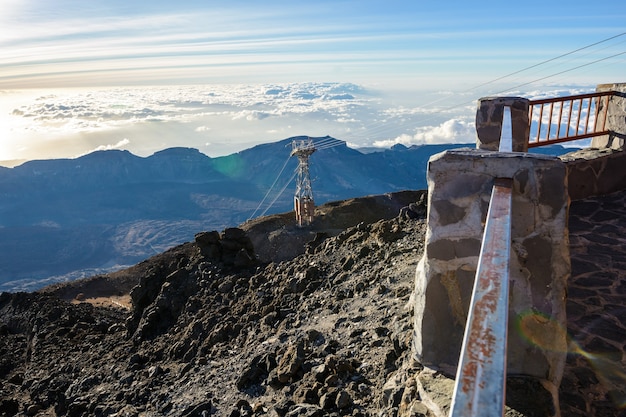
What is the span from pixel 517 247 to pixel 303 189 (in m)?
39.2

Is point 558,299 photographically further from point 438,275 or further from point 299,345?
point 299,345

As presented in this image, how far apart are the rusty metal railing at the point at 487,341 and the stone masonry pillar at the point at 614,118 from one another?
7278 millimetres

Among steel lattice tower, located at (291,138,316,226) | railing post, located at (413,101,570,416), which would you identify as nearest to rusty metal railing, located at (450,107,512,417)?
railing post, located at (413,101,570,416)

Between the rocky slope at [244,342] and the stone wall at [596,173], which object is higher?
Result: the stone wall at [596,173]

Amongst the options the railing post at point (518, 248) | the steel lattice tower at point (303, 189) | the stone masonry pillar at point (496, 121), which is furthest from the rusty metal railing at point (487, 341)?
the steel lattice tower at point (303, 189)

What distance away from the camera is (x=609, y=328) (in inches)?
175

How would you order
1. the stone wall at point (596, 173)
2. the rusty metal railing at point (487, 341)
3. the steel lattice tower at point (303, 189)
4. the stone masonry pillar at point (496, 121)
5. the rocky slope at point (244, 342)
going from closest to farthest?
the rusty metal railing at point (487, 341) → the rocky slope at point (244, 342) → the stone masonry pillar at point (496, 121) → the stone wall at point (596, 173) → the steel lattice tower at point (303, 189)

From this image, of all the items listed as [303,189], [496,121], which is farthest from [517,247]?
[303,189]

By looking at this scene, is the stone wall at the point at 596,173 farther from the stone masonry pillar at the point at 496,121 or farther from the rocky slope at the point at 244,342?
the rocky slope at the point at 244,342

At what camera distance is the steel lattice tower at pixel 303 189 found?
38.2 m

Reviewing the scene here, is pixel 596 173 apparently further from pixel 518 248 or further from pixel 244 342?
pixel 244 342

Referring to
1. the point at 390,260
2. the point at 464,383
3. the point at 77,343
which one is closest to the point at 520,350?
the point at 464,383

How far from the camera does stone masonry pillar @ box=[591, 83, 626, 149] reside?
26.2 ft

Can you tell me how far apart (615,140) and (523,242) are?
251 inches
